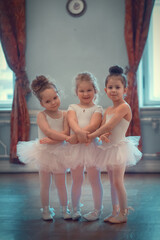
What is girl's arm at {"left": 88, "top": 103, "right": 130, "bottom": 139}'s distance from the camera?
2.15 m

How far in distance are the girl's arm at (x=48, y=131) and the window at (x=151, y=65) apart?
2.05 metres

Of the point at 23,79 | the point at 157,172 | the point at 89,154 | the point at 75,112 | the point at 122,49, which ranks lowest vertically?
the point at 157,172

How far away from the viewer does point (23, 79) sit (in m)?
3.96

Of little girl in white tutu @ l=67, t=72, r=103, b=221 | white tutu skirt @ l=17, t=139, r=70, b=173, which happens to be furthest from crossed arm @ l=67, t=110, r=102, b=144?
white tutu skirt @ l=17, t=139, r=70, b=173

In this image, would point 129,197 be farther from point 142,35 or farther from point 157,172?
point 142,35

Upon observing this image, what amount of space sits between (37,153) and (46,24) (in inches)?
86.6

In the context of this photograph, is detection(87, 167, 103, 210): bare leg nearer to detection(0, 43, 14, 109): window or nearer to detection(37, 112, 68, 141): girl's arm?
detection(37, 112, 68, 141): girl's arm

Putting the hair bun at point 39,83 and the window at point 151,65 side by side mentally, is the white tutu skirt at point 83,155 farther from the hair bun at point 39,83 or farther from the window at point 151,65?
the window at point 151,65

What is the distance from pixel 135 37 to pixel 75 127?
203cm

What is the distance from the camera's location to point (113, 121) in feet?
7.04

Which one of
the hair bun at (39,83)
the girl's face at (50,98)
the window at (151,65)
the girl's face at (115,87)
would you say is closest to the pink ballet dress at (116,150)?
the girl's face at (115,87)

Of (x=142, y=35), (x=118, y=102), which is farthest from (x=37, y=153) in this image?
(x=142, y=35)

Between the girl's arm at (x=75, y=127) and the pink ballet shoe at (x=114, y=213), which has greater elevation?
the girl's arm at (x=75, y=127)

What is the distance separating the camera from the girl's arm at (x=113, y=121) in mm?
2150
